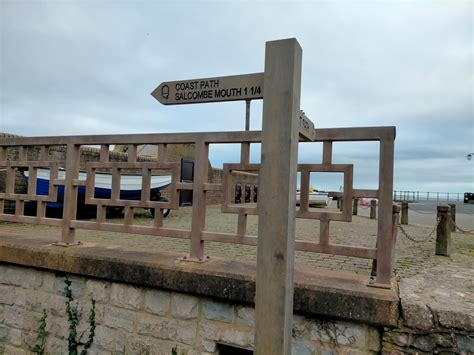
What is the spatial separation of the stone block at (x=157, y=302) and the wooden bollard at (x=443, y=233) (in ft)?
14.4

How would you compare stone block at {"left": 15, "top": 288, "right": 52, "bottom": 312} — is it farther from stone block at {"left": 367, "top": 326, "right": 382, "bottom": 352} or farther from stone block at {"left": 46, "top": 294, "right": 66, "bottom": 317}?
stone block at {"left": 367, "top": 326, "right": 382, "bottom": 352}

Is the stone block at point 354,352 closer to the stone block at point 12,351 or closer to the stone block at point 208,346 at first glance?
the stone block at point 208,346

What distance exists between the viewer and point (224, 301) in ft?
10.0

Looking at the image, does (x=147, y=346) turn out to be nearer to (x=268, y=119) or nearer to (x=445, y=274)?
(x=268, y=119)

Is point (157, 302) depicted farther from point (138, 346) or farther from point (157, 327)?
point (138, 346)

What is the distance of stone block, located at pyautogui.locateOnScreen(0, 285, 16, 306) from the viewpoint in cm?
404

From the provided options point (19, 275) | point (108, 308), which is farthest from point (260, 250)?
point (19, 275)

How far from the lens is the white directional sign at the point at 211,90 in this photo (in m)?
2.03

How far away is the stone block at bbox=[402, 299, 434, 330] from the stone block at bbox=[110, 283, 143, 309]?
2244 mm

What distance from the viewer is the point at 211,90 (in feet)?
6.97

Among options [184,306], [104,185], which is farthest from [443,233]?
[104,185]

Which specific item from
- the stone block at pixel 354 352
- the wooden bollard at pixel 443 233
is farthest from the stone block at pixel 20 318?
the wooden bollard at pixel 443 233

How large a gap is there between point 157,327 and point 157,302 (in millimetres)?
219

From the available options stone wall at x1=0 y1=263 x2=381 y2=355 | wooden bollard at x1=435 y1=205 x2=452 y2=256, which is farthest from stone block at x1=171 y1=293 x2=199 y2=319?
wooden bollard at x1=435 y1=205 x2=452 y2=256
